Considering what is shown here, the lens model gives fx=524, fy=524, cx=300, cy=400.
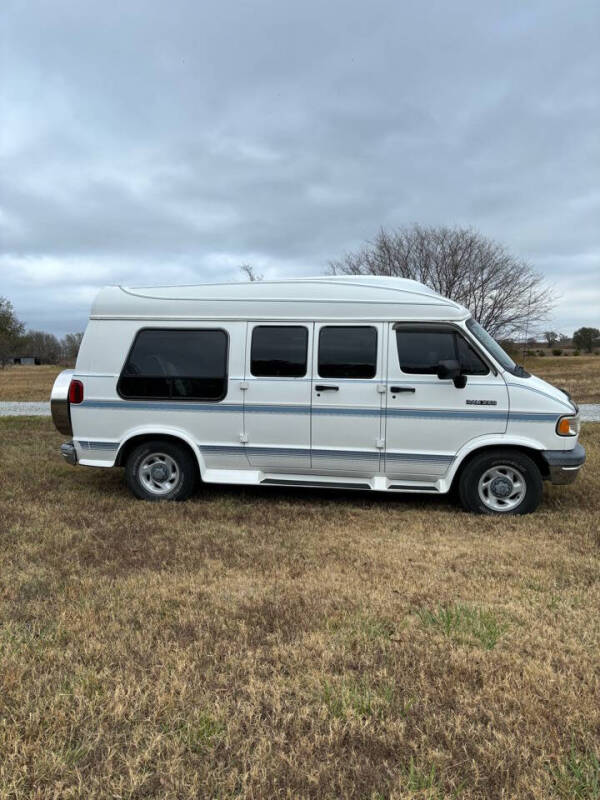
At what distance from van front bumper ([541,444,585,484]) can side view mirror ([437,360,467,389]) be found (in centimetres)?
103

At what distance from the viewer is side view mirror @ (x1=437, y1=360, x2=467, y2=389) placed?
16.4 ft

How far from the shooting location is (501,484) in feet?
17.2

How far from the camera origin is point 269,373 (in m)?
5.46

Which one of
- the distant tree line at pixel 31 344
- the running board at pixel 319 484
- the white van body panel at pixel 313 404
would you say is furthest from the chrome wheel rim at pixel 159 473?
the distant tree line at pixel 31 344

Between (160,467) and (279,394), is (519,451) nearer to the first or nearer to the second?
(279,394)

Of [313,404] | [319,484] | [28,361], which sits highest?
[28,361]

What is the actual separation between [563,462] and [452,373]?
136cm

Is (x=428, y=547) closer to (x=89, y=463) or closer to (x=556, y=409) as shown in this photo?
(x=556, y=409)

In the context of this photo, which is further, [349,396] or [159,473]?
[159,473]

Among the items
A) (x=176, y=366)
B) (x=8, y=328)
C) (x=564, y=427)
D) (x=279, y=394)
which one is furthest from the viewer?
(x=8, y=328)

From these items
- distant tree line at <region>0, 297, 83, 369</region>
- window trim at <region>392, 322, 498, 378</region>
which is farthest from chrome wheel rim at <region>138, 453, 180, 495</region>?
distant tree line at <region>0, 297, 83, 369</region>

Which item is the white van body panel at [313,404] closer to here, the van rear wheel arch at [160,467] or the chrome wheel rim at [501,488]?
the van rear wheel arch at [160,467]

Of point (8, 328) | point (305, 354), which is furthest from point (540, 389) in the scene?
point (8, 328)

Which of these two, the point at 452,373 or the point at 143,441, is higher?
the point at 452,373
